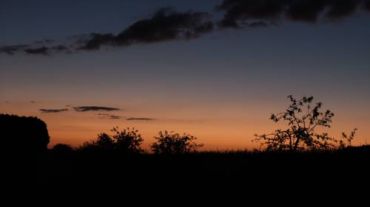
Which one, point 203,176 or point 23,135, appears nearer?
point 203,176

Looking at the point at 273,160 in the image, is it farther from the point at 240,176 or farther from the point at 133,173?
the point at 133,173

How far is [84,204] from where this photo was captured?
23.9 meters

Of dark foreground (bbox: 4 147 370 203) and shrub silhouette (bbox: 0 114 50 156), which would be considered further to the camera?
shrub silhouette (bbox: 0 114 50 156)

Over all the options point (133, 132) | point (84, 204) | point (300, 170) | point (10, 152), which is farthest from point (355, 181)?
point (133, 132)

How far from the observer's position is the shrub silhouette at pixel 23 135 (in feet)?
103

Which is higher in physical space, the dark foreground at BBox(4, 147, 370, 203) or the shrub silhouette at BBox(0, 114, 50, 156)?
the shrub silhouette at BBox(0, 114, 50, 156)

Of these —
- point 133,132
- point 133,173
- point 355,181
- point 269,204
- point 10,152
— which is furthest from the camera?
point 133,132

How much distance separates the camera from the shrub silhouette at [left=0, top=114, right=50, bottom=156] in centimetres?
3133

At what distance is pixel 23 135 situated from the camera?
3244 cm

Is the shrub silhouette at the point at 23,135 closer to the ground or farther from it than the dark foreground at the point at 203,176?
farther from it

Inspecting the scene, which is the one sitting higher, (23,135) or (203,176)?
(23,135)

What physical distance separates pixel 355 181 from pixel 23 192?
51.1ft

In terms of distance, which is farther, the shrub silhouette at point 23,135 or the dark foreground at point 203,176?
the shrub silhouette at point 23,135

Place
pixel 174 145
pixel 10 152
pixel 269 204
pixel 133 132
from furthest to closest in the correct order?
pixel 174 145 < pixel 133 132 < pixel 10 152 < pixel 269 204
